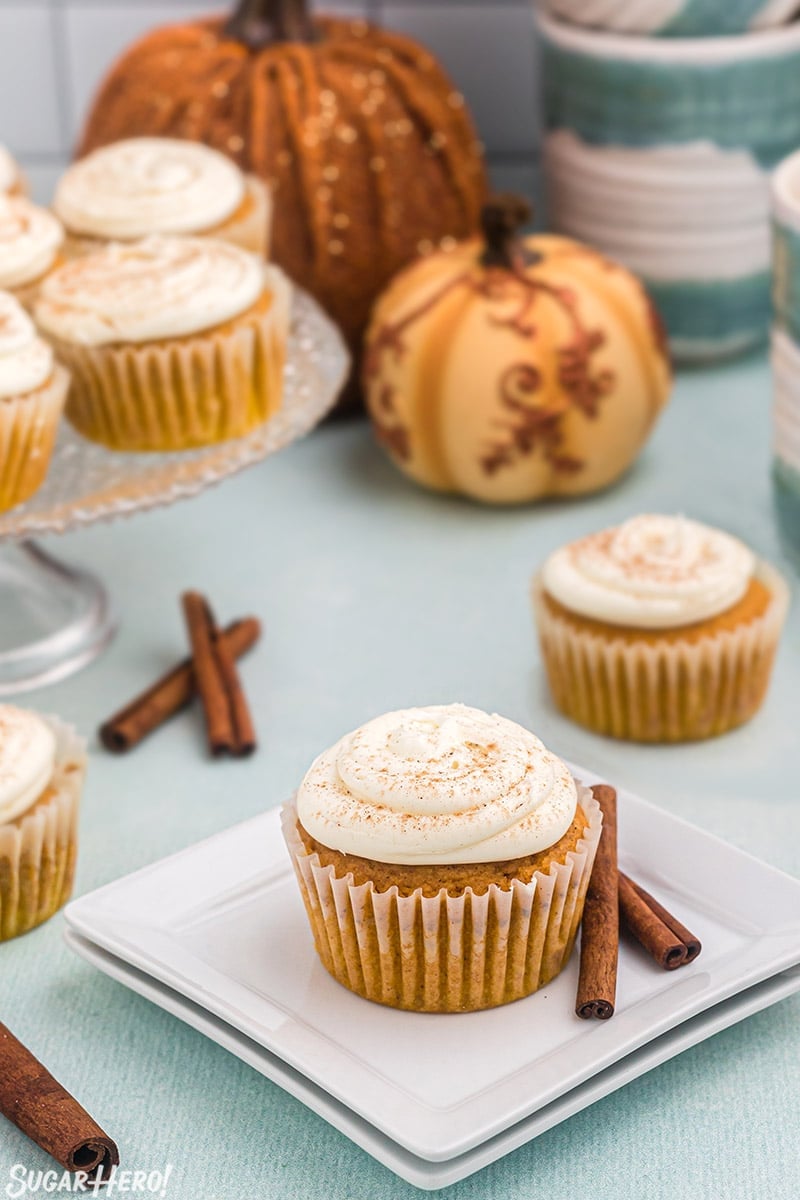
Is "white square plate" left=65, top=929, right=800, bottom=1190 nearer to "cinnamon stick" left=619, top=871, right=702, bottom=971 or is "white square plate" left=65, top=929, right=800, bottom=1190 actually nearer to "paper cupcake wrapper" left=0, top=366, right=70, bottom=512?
"cinnamon stick" left=619, top=871, right=702, bottom=971

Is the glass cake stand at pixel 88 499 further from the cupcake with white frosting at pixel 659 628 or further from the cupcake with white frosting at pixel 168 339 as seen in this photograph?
the cupcake with white frosting at pixel 659 628

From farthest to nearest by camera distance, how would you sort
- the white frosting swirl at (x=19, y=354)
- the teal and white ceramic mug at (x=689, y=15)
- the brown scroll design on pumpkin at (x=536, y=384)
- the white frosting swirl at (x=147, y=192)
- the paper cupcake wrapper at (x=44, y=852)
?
the teal and white ceramic mug at (x=689, y=15) < the brown scroll design on pumpkin at (x=536, y=384) < the white frosting swirl at (x=147, y=192) < the white frosting swirl at (x=19, y=354) < the paper cupcake wrapper at (x=44, y=852)

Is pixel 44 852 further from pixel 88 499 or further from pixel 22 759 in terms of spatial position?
pixel 88 499

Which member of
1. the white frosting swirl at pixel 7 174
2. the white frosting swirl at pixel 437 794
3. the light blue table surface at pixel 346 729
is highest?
the white frosting swirl at pixel 7 174

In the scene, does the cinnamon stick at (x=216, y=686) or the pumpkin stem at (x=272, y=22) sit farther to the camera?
the pumpkin stem at (x=272, y=22)

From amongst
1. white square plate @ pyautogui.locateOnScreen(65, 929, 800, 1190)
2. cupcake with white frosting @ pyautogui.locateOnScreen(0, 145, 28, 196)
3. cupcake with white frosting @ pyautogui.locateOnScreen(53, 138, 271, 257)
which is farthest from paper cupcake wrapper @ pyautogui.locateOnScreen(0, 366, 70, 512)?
white square plate @ pyautogui.locateOnScreen(65, 929, 800, 1190)

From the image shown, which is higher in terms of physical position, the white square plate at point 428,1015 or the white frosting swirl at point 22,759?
the white frosting swirl at point 22,759

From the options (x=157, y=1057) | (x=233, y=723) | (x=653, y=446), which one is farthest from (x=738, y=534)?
(x=157, y=1057)

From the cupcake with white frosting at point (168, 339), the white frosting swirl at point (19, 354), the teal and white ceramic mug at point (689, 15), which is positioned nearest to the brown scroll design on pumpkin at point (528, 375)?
the cupcake with white frosting at point (168, 339)
